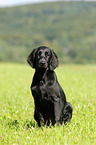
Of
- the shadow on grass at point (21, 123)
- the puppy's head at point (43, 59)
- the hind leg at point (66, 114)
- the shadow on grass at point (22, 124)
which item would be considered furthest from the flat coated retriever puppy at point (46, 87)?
the shadow on grass at point (21, 123)

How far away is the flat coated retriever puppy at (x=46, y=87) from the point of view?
17.3 ft

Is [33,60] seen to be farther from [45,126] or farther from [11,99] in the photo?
[11,99]

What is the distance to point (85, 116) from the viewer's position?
272 inches

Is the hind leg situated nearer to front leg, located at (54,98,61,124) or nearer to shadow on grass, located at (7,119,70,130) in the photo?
shadow on grass, located at (7,119,70,130)

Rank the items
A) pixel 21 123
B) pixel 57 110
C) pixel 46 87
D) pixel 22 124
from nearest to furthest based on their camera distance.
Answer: pixel 46 87 → pixel 57 110 → pixel 22 124 → pixel 21 123

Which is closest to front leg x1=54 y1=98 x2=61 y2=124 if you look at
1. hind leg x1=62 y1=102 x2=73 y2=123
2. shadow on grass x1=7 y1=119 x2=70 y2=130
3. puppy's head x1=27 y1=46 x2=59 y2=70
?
hind leg x1=62 y1=102 x2=73 y2=123

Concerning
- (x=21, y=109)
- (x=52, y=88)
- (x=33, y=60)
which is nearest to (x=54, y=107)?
(x=52, y=88)

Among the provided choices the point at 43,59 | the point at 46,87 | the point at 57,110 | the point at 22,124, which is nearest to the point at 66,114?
the point at 57,110

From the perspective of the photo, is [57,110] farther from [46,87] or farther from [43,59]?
[43,59]

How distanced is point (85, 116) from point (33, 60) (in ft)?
8.67

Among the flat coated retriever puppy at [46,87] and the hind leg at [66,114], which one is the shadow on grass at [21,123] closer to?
the flat coated retriever puppy at [46,87]

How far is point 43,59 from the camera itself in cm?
512

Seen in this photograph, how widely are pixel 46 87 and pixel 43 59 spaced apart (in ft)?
2.26

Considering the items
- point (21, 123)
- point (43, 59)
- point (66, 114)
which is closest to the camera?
point (43, 59)
